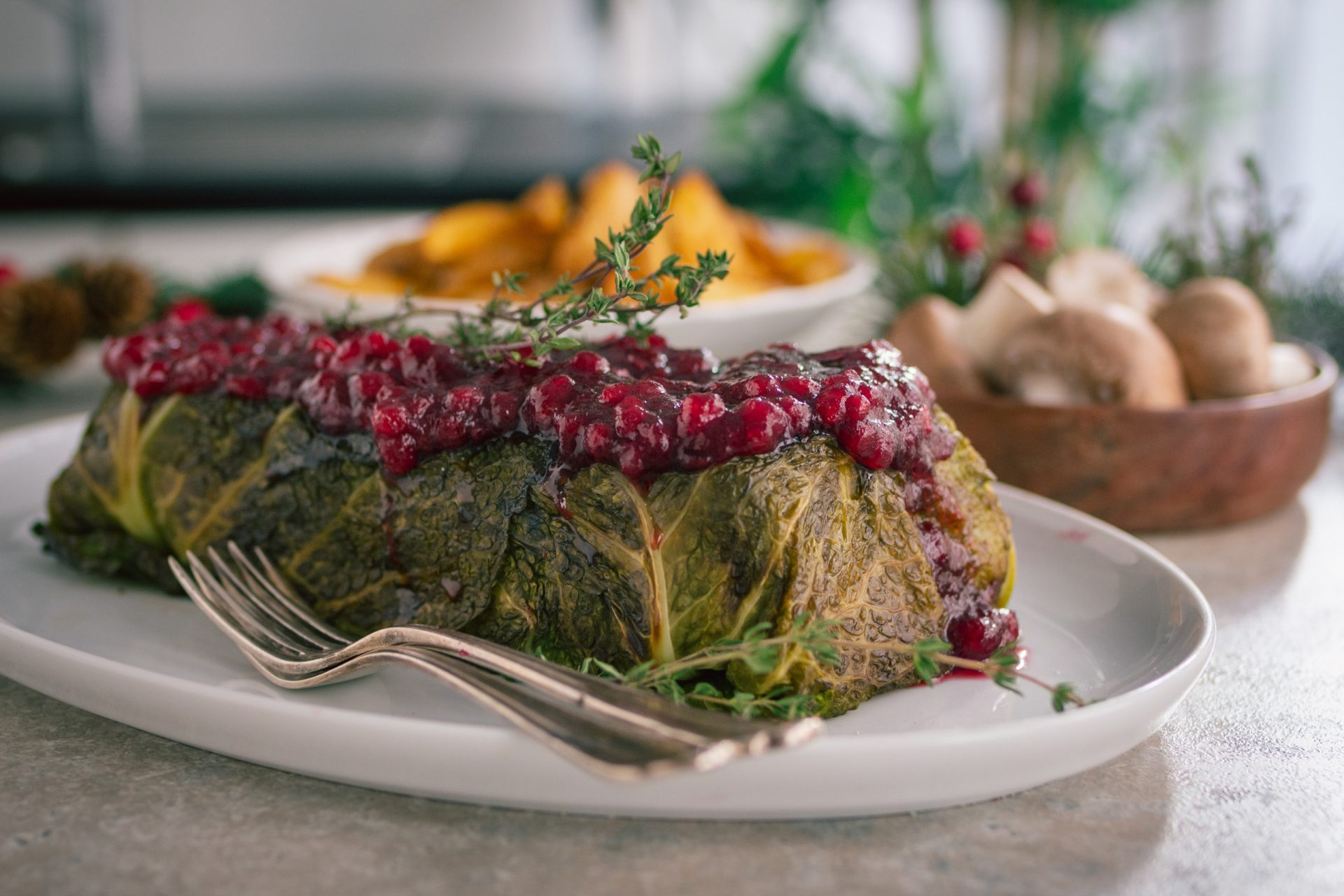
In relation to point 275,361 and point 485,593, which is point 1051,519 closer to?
point 485,593

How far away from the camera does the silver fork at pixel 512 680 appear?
1052 mm

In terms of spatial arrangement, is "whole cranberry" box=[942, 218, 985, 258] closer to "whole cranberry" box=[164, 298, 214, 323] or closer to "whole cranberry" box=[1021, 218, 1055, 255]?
"whole cranberry" box=[1021, 218, 1055, 255]

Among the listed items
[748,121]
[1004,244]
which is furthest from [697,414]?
[748,121]

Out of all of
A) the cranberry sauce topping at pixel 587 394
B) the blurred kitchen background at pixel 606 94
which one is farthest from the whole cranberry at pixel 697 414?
the blurred kitchen background at pixel 606 94

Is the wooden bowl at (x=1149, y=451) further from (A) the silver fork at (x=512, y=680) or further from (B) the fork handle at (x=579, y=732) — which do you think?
(B) the fork handle at (x=579, y=732)

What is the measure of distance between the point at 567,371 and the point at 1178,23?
6.78 meters

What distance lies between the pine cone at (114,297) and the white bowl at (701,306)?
0.31 metres

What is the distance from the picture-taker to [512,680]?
1.43m

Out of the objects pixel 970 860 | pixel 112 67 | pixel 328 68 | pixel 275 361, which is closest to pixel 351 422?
pixel 275 361

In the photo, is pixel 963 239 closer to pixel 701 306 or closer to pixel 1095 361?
pixel 701 306

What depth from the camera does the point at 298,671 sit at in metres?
1.45

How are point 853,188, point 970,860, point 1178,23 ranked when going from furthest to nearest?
point 1178,23 < point 853,188 < point 970,860

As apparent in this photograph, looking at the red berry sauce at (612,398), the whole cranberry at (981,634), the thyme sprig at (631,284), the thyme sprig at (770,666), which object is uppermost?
the thyme sprig at (631,284)

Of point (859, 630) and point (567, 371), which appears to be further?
point (567, 371)
